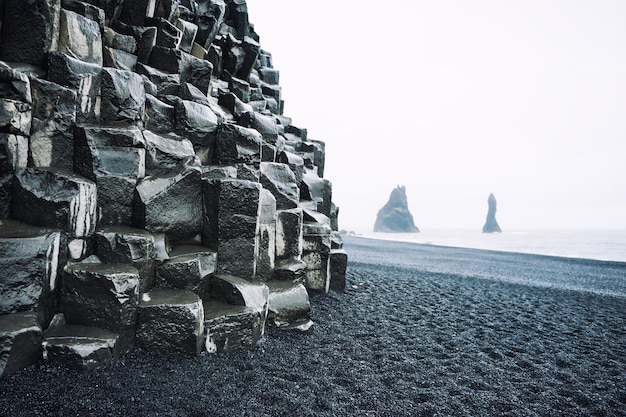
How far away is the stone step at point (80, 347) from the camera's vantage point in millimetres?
3098

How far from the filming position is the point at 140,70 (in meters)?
5.77

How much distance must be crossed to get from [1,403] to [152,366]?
1144mm

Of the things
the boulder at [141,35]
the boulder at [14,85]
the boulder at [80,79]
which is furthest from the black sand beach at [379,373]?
the boulder at [141,35]

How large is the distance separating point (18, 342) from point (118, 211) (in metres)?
1.66

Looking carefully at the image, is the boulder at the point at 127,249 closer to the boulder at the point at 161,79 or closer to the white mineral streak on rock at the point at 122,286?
the white mineral streak on rock at the point at 122,286

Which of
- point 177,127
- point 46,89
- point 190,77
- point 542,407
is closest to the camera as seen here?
point 542,407

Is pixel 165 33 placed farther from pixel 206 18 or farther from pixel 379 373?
pixel 379 373

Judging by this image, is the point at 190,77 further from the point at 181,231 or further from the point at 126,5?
the point at 181,231

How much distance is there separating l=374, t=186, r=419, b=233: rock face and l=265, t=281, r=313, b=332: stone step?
91272mm

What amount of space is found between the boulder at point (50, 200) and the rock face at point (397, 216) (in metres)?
93.4

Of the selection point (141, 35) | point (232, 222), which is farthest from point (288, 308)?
point (141, 35)

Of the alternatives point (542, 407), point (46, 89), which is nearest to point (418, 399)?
point (542, 407)

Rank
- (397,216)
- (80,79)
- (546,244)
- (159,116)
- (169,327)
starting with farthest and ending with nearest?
(397,216)
(546,244)
(159,116)
(80,79)
(169,327)

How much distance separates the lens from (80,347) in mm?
3127
